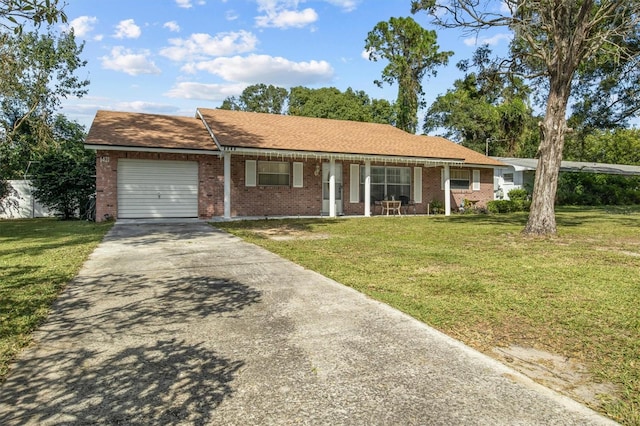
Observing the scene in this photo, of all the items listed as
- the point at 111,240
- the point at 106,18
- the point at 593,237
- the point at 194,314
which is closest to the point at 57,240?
the point at 111,240

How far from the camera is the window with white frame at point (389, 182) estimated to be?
1948 centimetres

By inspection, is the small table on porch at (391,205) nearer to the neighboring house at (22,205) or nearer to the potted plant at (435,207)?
the potted plant at (435,207)

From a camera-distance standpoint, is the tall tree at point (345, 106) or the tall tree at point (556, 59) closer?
the tall tree at point (556, 59)

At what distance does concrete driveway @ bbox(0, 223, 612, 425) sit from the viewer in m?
2.32

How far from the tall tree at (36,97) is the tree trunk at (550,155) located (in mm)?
17758

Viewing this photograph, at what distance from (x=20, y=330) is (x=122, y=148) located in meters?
11.9

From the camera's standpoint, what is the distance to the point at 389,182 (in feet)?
65.3

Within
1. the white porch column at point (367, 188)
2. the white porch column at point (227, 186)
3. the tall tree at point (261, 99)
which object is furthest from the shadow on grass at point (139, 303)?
the tall tree at point (261, 99)

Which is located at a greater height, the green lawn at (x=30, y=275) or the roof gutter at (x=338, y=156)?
the roof gutter at (x=338, y=156)

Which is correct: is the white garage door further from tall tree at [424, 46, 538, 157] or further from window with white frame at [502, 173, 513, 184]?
tall tree at [424, 46, 538, 157]

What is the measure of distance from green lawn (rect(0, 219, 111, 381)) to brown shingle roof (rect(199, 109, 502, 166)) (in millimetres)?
7172

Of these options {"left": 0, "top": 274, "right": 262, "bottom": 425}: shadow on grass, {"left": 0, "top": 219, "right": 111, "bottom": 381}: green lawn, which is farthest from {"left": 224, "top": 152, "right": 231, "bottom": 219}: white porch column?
{"left": 0, "top": 274, "right": 262, "bottom": 425}: shadow on grass

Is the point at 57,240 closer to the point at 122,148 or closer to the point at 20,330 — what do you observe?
the point at 122,148

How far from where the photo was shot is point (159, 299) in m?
4.61
